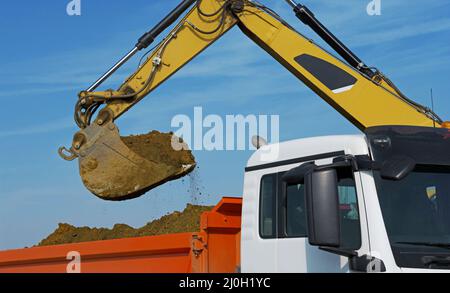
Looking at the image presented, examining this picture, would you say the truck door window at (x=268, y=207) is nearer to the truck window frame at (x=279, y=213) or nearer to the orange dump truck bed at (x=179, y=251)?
the truck window frame at (x=279, y=213)

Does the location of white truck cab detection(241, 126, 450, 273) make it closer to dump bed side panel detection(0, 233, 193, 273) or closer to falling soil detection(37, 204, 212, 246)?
dump bed side panel detection(0, 233, 193, 273)

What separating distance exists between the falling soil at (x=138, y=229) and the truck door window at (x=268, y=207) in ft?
6.87

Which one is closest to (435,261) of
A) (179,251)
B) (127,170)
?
(179,251)

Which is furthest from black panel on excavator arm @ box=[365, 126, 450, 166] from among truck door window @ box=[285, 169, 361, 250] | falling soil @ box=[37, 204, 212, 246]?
falling soil @ box=[37, 204, 212, 246]

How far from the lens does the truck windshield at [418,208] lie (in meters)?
4.66

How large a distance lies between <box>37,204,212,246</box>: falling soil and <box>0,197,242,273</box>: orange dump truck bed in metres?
1.25

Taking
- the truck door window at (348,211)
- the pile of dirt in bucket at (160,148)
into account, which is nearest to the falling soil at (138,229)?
the pile of dirt in bucket at (160,148)

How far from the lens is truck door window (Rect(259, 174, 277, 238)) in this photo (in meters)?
5.48

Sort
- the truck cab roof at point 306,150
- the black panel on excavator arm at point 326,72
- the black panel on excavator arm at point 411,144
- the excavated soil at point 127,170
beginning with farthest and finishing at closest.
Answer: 1. the excavated soil at point 127,170
2. the black panel on excavator arm at point 326,72
3. the truck cab roof at point 306,150
4. the black panel on excavator arm at point 411,144

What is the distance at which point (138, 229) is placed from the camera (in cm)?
813

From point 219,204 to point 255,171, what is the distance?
0.63 meters

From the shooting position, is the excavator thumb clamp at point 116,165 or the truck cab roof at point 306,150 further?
the excavator thumb clamp at point 116,165

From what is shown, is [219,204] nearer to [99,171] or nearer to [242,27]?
[99,171]

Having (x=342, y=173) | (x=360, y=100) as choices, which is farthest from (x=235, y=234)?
(x=360, y=100)
